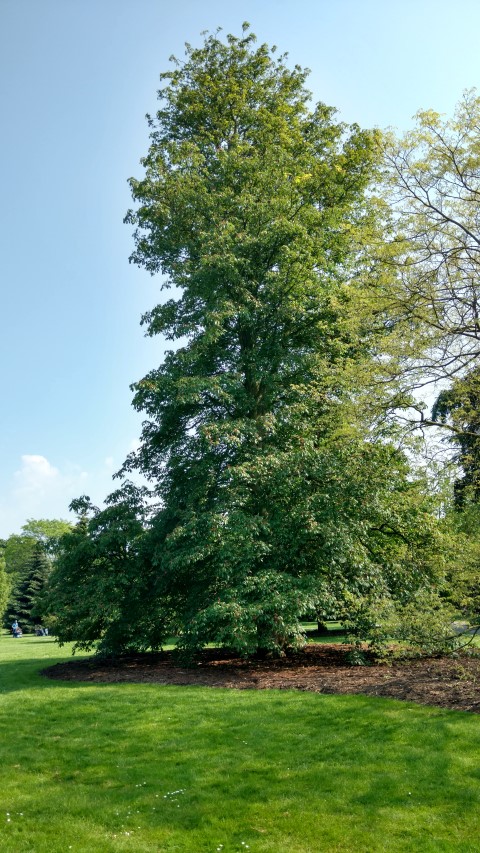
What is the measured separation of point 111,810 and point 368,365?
7.35m

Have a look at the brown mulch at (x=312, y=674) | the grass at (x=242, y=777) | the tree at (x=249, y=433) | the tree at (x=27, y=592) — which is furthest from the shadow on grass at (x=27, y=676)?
the tree at (x=27, y=592)

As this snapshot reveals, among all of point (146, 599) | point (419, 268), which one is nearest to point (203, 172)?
point (419, 268)

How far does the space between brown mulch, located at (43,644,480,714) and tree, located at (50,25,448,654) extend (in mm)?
675

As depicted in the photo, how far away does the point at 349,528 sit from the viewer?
13.7 meters

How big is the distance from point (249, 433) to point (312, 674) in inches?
209

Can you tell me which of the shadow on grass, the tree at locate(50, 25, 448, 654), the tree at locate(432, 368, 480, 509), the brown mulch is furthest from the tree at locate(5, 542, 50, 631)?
the tree at locate(432, 368, 480, 509)

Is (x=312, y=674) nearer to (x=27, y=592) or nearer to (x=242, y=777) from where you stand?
(x=242, y=777)

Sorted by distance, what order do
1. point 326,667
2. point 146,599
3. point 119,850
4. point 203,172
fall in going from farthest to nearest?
1. point 203,172
2. point 146,599
3. point 326,667
4. point 119,850

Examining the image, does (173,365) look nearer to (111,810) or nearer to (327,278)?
(327,278)

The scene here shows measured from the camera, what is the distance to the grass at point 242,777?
534 centimetres

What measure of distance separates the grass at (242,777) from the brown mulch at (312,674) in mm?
840

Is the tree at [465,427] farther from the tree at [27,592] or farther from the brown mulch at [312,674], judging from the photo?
the tree at [27,592]

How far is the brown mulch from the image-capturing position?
9672 millimetres

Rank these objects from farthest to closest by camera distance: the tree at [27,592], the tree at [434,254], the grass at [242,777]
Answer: the tree at [27,592] < the tree at [434,254] < the grass at [242,777]
